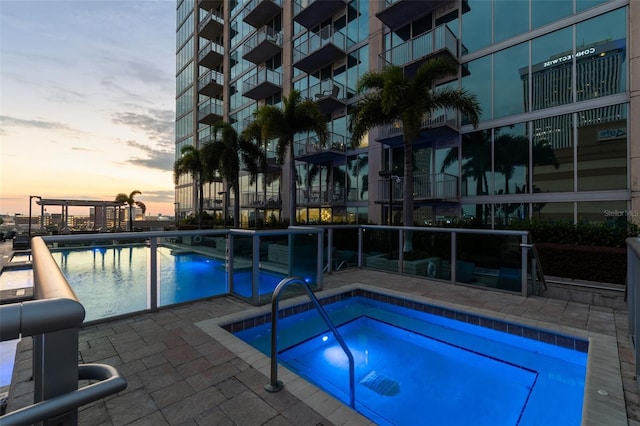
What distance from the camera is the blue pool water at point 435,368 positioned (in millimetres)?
3428

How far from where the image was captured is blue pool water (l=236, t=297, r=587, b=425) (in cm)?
343

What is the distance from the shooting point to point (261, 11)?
19672 mm

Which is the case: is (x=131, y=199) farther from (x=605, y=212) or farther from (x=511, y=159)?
(x=605, y=212)

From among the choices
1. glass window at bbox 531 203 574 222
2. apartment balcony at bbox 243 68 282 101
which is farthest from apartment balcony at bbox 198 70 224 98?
glass window at bbox 531 203 574 222

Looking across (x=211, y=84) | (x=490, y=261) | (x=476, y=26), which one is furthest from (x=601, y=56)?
(x=211, y=84)

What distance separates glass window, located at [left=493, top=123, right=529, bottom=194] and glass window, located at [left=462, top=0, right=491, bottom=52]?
11.7 ft

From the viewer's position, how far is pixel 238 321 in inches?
189

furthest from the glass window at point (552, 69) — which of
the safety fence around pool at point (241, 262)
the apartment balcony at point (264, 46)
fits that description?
the apartment balcony at point (264, 46)

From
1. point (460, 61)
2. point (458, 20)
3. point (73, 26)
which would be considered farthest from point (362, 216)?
point (73, 26)

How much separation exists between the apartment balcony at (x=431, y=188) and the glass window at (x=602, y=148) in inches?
148

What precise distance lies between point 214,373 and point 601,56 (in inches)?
515

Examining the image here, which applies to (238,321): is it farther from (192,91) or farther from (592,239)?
(192,91)

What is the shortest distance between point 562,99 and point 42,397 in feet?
42.8

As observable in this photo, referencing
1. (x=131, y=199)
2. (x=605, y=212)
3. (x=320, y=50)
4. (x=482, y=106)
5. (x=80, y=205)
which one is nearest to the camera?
(x=605, y=212)
